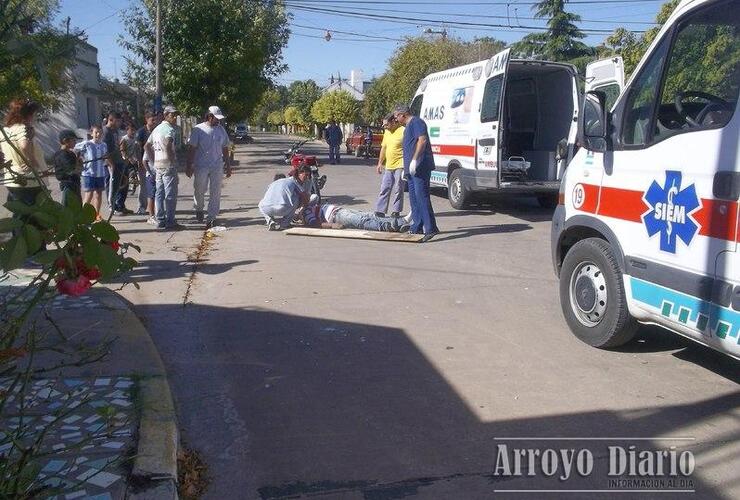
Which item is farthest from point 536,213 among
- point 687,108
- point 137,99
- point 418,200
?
point 137,99

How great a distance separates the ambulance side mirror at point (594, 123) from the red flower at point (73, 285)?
4.14 m

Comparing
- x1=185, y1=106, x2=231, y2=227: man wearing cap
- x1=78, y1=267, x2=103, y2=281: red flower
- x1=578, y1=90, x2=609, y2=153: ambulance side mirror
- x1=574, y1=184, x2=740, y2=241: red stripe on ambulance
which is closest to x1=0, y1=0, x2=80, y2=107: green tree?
x1=78, y1=267, x2=103, y2=281: red flower

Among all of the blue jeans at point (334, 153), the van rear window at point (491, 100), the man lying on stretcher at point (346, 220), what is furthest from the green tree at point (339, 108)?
the man lying on stretcher at point (346, 220)

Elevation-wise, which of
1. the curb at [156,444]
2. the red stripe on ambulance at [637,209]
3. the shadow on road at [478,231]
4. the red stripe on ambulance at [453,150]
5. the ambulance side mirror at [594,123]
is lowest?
the curb at [156,444]

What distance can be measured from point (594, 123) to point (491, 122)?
6.48 metres

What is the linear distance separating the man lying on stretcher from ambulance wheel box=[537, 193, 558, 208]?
13.3ft

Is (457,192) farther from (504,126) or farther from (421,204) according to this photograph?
(421,204)

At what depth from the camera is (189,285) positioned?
7.74 metres

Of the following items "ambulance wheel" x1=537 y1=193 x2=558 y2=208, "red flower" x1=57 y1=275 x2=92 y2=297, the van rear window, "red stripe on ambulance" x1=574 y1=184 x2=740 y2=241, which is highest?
the van rear window

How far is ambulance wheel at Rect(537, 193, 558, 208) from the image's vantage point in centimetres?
1369

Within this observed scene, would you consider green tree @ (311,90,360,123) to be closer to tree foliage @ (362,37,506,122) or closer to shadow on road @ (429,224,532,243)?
tree foliage @ (362,37,506,122)

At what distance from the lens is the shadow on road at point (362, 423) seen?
12.2 feet

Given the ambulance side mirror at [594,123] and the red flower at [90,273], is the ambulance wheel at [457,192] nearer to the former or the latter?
the ambulance side mirror at [594,123]

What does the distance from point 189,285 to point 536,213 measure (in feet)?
25.5
